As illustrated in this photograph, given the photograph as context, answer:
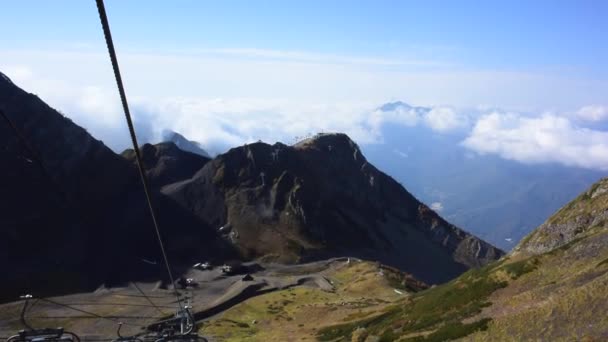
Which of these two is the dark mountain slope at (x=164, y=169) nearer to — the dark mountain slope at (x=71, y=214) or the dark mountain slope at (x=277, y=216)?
the dark mountain slope at (x=71, y=214)

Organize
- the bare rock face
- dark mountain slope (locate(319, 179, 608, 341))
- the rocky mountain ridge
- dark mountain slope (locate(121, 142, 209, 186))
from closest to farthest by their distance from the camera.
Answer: dark mountain slope (locate(319, 179, 608, 341))
the bare rock face
the rocky mountain ridge
dark mountain slope (locate(121, 142, 209, 186))

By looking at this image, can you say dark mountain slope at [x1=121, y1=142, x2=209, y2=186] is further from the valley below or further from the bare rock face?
the bare rock face

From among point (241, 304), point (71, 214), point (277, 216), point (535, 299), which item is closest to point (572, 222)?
point (535, 299)

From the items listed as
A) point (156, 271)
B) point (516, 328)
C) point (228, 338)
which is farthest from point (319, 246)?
point (516, 328)

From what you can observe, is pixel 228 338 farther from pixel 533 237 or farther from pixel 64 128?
pixel 64 128

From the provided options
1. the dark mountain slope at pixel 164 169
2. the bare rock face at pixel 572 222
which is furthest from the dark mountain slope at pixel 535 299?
the dark mountain slope at pixel 164 169

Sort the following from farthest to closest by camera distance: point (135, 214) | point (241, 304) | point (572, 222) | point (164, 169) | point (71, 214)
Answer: point (164, 169) → point (135, 214) → point (71, 214) → point (241, 304) → point (572, 222)

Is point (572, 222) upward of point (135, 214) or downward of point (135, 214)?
downward

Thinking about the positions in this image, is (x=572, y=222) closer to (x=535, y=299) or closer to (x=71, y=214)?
(x=535, y=299)

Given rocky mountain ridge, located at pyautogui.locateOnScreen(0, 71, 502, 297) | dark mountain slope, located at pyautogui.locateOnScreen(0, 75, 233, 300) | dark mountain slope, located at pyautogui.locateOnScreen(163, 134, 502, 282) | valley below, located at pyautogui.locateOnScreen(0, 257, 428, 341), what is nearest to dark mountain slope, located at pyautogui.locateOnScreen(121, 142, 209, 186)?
rocky mountain ridge, located at pyautogui.locateOnScreen(0, 71, 502, 297)
